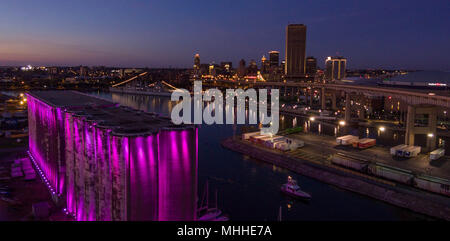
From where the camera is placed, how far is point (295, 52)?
61594mm

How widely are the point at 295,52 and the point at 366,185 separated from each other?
56866 millimetres

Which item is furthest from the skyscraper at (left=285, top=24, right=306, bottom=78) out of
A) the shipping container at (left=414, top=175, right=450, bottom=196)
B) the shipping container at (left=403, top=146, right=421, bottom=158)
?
the shipping container at (left=414, top=175, right=450, bottom=196)

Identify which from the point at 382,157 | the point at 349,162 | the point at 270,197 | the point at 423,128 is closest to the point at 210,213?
the point at 270,197

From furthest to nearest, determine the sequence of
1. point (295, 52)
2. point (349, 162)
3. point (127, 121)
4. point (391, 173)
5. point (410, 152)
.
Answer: point (295, 52) < point (410, 152) < point (349, 162) < point (391, 173) < point (127, 121)

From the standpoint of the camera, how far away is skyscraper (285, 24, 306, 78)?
201ft

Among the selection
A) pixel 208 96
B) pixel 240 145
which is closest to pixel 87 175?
pixel 240 145

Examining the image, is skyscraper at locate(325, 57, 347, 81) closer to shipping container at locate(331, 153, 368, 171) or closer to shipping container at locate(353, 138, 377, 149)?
shipping container at locate(353, 138, 377, 149)

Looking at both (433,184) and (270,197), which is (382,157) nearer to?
(433,184)

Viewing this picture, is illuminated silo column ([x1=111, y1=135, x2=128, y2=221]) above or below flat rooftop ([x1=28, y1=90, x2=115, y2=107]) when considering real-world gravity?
below

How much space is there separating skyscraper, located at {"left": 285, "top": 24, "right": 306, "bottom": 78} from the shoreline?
2125 inches

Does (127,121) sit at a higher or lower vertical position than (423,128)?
higher

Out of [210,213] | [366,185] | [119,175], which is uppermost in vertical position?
[119,175]

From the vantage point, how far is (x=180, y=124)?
4.64 meters

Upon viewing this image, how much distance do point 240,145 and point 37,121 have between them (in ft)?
19.2
